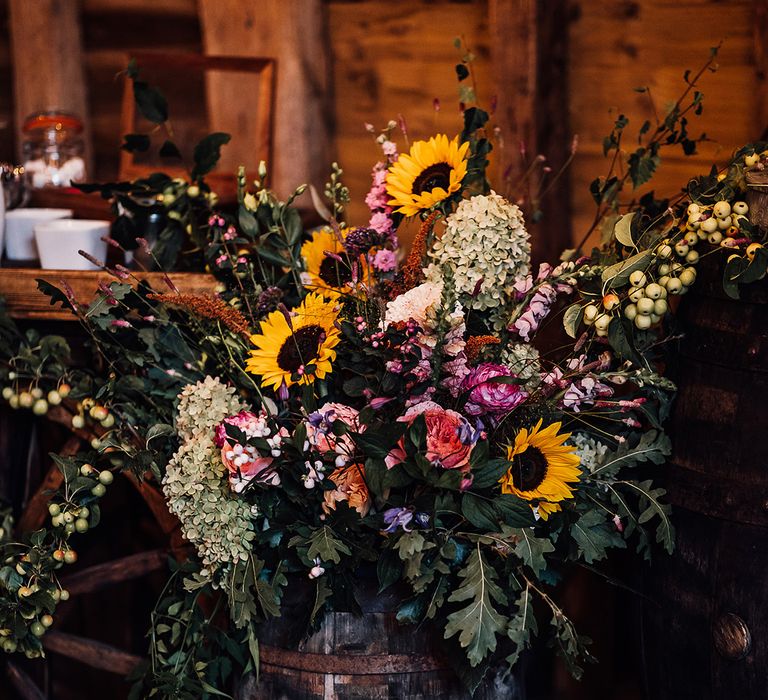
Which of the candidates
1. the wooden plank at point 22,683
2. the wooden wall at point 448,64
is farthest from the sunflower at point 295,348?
the wooden wall at point 448,64

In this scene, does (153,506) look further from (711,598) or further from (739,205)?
(739,205)

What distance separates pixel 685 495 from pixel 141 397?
2.61ft

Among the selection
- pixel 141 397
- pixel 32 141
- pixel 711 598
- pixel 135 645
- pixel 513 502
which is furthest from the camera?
pixel 135 645

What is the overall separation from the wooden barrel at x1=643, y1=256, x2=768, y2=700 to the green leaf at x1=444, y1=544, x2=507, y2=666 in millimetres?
307

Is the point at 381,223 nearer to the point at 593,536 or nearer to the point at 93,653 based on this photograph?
the point at 593,536

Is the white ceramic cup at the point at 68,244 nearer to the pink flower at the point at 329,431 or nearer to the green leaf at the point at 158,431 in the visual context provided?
the green leaf at the point at 158,431

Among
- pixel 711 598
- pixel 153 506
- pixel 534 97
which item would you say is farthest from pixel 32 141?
pixel 711 598

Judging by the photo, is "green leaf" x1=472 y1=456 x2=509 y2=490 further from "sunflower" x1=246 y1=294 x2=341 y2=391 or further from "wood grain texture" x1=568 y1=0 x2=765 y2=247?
"wood grain texture" x1=568 y1=0 x2=765 y2=247

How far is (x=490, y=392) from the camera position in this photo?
1.11 m

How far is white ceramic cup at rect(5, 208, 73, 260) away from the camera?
1.71 meters

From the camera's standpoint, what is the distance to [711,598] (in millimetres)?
1246

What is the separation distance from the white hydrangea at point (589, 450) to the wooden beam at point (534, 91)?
878mm

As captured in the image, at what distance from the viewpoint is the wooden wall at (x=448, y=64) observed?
6.70 feet

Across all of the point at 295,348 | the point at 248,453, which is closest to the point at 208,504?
the point at 248,453
